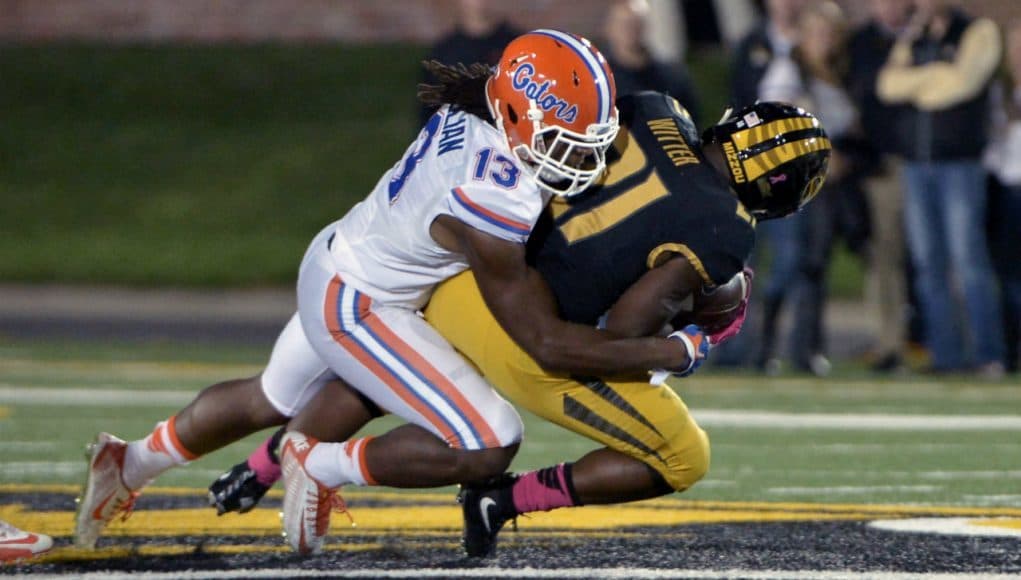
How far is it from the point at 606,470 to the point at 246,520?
1.23 meters

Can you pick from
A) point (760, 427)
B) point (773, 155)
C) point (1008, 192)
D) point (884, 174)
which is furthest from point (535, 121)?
point (1008, 192)

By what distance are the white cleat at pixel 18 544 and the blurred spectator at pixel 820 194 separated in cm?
576

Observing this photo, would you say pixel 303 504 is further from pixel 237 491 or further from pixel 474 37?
pixel 474 37

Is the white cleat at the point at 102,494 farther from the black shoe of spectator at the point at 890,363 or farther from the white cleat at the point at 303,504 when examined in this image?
the black shoe of spectator at the point at 890,363

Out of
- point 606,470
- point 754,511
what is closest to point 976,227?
point 754,511

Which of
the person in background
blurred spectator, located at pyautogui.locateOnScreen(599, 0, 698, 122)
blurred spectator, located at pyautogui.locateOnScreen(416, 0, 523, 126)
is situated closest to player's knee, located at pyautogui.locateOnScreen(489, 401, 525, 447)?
blurred spectator, located at pyautogui.locateOnScreen(416, 0, 523, 126)

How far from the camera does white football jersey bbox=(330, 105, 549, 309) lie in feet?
13.9

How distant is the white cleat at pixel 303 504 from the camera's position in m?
4.53

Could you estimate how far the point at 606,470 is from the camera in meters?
4.56

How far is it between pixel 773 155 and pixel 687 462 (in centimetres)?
81

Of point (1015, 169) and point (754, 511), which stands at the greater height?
point (1015, 169)

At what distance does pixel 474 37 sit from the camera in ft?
29.3

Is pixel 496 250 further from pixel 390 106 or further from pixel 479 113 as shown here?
pixel 390 106

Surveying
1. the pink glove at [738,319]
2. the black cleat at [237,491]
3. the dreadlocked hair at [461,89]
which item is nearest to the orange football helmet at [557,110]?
the dreadlocked hair at [461,89]
